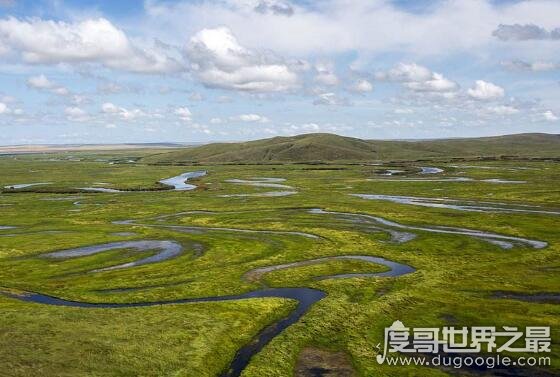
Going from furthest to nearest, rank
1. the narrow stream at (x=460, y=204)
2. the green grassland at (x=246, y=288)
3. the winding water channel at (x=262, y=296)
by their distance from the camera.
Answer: the narrow stream at (x=460, y=204)
the winding water channel at (x=262, y=296)
the green grassland at (x=246, y=288)

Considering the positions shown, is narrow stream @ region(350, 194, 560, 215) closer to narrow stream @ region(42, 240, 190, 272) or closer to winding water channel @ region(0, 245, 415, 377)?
winding water channel @ region(0, 245, 415, 377)

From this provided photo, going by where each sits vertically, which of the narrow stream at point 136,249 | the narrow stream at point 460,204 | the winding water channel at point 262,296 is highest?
the narrow stream at point 460,204

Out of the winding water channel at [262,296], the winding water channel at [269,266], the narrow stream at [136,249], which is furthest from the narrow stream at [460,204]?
the narrow stream at [136,249]

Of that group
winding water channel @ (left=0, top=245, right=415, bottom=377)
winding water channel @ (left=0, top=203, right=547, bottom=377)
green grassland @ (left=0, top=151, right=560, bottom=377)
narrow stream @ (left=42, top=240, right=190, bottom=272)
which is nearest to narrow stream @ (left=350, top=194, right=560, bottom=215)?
green grassland @ (left=0, top=151, right=560, bottom=377)

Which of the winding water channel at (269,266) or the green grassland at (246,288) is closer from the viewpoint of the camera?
the green grassland at (246,288)

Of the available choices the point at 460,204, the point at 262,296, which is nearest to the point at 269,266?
the point at 262,296

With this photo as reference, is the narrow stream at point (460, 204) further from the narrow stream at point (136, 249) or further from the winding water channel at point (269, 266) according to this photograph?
the narrow stream at point (136, 249)

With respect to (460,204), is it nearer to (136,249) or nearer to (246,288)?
(136,249)

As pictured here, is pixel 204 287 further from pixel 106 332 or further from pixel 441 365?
pixel 441 365

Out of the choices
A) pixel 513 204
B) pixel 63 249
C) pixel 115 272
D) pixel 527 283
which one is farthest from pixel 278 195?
pixel 527 283

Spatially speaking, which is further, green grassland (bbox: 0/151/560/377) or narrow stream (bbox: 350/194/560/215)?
narrow stream (bbox: 350/194/560/215)

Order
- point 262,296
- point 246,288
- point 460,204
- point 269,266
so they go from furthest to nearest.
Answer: point 460,204 → point 269,266 → point 246,288 → point 262,296
